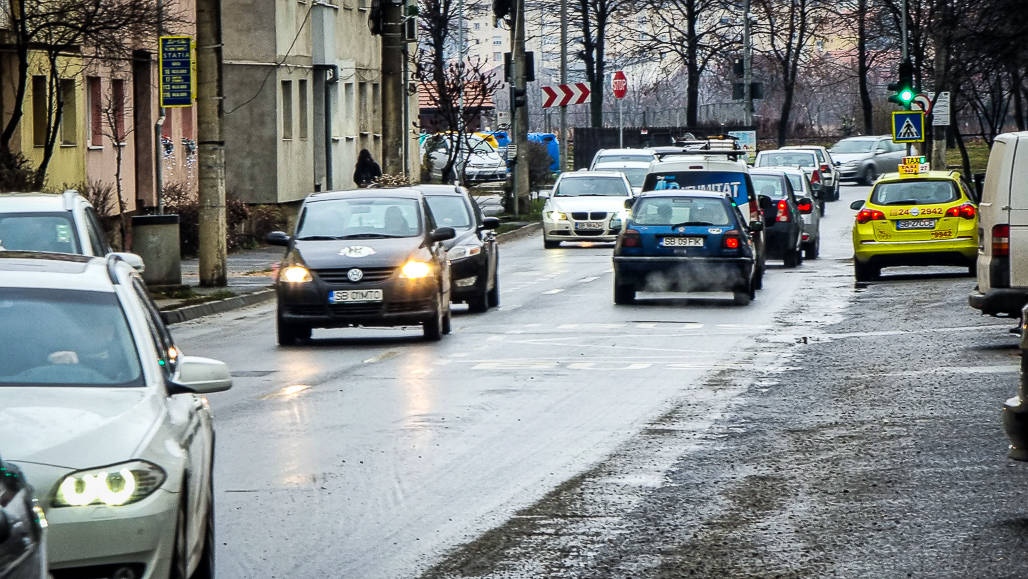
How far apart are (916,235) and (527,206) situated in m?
25.9

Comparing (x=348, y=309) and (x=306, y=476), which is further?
(x=348, y=309)

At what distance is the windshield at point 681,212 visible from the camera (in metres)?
25.0

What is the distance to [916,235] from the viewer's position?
90.1 feet

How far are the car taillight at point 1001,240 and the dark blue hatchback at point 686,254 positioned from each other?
674 centimetres

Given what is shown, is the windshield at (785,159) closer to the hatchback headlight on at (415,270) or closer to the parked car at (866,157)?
the parked car at (866,157)

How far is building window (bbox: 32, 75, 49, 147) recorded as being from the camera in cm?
3347

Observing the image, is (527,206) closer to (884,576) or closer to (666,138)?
(666,138)

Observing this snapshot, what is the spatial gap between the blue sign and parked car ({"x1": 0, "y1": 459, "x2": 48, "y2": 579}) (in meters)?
21.9

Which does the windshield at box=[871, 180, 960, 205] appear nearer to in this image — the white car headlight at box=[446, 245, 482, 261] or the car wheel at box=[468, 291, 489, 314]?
the car wheel at box=[468, 291, 489, 314]

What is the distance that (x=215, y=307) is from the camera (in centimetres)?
2505

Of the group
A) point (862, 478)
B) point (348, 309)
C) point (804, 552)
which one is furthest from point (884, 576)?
point (348, 309)

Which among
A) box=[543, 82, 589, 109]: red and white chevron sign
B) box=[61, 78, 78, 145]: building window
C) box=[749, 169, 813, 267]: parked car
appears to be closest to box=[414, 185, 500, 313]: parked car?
box=[749, 169, 813, 267]: parked car

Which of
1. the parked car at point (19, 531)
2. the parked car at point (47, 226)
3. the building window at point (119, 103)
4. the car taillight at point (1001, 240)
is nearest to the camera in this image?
the parked car at point (19, 531)

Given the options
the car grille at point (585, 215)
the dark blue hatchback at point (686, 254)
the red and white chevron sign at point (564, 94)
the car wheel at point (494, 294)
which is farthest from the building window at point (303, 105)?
the dark blue hatchback at point (686, 254)
